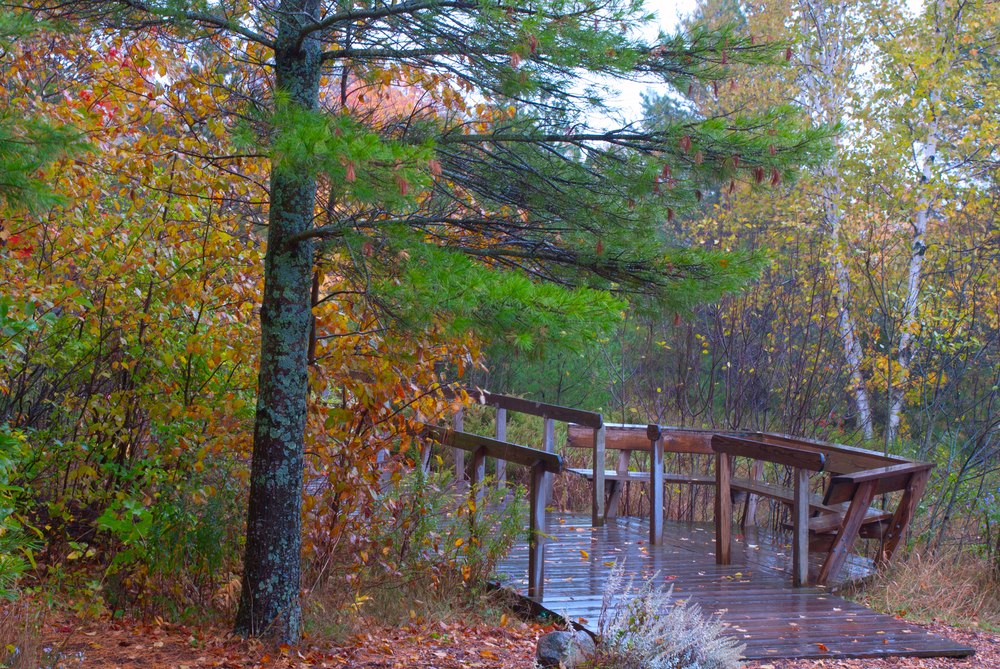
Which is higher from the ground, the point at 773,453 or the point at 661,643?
the point at 773,453

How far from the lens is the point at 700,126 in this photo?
4211 mm

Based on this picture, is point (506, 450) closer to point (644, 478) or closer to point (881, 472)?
point (644, 478)

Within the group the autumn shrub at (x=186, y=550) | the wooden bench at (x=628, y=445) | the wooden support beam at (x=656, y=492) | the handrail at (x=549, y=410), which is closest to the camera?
the autumn shrub at (x=186, y=550)

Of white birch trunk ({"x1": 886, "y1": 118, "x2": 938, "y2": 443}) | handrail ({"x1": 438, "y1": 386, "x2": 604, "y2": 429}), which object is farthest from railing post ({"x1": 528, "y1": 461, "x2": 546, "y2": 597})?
white birch trunk ({"x1": 886, "y1": 118, "x2": 938, "y2": 443})

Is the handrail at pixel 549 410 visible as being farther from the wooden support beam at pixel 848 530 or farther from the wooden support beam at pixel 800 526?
the wooden support beam at pixel 848 530

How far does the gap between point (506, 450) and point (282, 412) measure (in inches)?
79.7

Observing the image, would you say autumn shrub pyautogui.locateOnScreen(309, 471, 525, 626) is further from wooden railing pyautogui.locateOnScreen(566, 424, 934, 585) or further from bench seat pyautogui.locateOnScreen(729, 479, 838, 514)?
bench seat pyautogui.locateOnScreen(729, 479, 838, 514)

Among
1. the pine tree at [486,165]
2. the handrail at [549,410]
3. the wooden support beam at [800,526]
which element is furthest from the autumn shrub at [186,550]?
the wooden support beam at [800,526]

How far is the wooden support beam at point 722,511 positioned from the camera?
21.1ft

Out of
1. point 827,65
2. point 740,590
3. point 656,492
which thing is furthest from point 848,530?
point 827,65

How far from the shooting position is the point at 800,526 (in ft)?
19.5

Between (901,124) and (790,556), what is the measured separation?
5.87m

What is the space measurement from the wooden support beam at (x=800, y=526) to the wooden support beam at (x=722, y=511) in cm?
62

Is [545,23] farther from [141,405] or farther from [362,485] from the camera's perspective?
[141,405]
